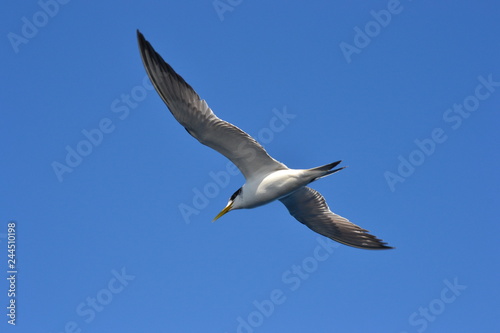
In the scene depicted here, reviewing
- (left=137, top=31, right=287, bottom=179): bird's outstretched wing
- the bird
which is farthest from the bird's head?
(left=137, top=31, right=287, bottom=179): bird's outstretched wing

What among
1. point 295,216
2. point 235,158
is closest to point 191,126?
point 235,158

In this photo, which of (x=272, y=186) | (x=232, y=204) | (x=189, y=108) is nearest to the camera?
(x=189, y=108)

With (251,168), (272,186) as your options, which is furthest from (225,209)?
(272,186)

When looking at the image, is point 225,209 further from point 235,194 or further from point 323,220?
point 323,220

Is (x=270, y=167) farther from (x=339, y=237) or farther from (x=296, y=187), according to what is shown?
(x=339, y=237)

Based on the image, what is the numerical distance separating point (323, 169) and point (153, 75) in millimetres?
4337

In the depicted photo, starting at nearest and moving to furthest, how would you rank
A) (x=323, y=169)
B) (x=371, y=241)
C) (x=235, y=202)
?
(x=323, y=169)
(x=235, y=202)
(x=371, y=241)

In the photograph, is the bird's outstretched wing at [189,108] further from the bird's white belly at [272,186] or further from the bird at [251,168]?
the bird's white belly at [272,186]

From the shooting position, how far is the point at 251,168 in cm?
1552

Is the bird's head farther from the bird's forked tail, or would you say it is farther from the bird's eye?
the bird's forked tail

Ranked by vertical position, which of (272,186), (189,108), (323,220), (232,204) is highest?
(189,108)

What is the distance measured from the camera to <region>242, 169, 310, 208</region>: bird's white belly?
15.2 metres

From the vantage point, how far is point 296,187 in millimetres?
15328

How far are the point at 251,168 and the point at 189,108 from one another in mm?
2553
